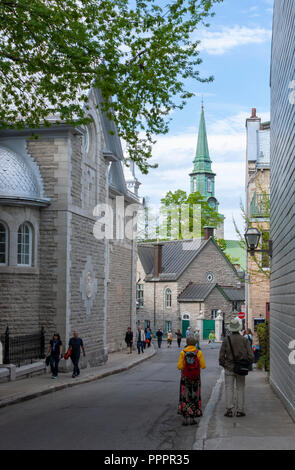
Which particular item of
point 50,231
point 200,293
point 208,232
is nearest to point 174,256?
point 208,232

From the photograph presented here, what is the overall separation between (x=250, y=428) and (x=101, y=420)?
2.77m

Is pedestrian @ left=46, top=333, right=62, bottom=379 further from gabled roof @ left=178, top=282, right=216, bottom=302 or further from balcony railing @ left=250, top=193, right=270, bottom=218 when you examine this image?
gabled roof @ left=178, top=282, right=216, bottom=302

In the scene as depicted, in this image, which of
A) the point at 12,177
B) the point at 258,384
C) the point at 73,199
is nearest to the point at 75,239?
the point at 73,199

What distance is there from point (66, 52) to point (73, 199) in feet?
32.9

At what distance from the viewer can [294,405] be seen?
9.89m

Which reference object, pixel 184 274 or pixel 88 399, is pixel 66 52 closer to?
pixel 88 399

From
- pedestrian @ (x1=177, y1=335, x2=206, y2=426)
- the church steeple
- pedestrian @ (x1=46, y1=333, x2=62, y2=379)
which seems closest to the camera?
pedestrian @ (x1=177, y1=335, x2=206, y2=426)

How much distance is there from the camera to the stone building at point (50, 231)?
2027 cm

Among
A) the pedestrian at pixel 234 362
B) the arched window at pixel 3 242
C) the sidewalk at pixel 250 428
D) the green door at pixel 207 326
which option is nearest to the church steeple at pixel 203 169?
the green door at pixel 207 326

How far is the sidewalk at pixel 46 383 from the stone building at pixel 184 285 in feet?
88.2

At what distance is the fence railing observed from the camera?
1812 cm

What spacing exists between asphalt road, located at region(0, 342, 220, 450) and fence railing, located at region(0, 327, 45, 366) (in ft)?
8.01

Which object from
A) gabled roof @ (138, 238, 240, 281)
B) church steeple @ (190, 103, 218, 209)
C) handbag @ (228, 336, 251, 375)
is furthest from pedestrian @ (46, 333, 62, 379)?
church steeple @ (190, 103, 218, 209)

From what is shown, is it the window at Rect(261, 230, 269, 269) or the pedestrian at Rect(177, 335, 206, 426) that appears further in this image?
the window at Rect(261, 230, 269, 269)
